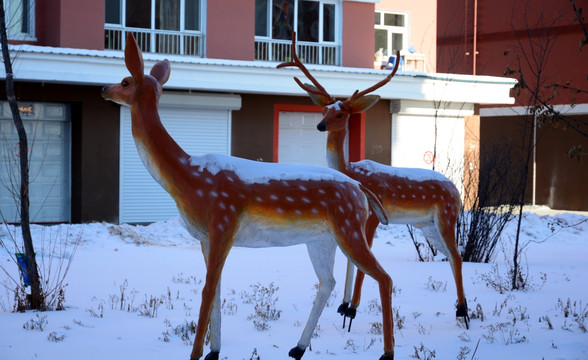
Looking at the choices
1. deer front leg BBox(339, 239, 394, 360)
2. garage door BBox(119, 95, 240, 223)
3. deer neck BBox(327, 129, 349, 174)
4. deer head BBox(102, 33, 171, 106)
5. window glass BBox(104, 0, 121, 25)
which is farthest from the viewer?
window glass BBox(104, 0, 121, 25)

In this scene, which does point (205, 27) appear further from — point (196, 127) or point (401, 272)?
point (401, 272)

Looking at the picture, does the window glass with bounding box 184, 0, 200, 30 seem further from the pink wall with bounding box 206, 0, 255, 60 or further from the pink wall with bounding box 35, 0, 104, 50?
the pink wall with bounding box 35, 0, 104, 50

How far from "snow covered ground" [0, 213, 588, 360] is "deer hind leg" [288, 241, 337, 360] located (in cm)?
43

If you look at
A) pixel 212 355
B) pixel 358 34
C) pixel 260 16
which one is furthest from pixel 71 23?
pixel 212 355

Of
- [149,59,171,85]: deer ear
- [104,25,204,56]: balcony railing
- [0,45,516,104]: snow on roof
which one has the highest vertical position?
[104,25,204,56]: balcony railing

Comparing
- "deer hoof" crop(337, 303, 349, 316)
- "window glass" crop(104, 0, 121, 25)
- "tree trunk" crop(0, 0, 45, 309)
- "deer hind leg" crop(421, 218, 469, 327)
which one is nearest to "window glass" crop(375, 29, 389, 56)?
"window glass" crop(104, 0, 121, 25)

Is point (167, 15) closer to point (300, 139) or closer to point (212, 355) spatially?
point (300, 139)

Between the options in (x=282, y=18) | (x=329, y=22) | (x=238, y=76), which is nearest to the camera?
(x=238, y=76)

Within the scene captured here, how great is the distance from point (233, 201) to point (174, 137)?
576 inches

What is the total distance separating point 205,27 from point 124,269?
1034 centimetres

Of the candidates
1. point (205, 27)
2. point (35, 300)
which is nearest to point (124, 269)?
→ point (35, 300)

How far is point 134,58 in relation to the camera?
218 inches

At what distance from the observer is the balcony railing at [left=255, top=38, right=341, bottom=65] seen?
2194cm

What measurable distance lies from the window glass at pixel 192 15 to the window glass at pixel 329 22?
3.92 metres
